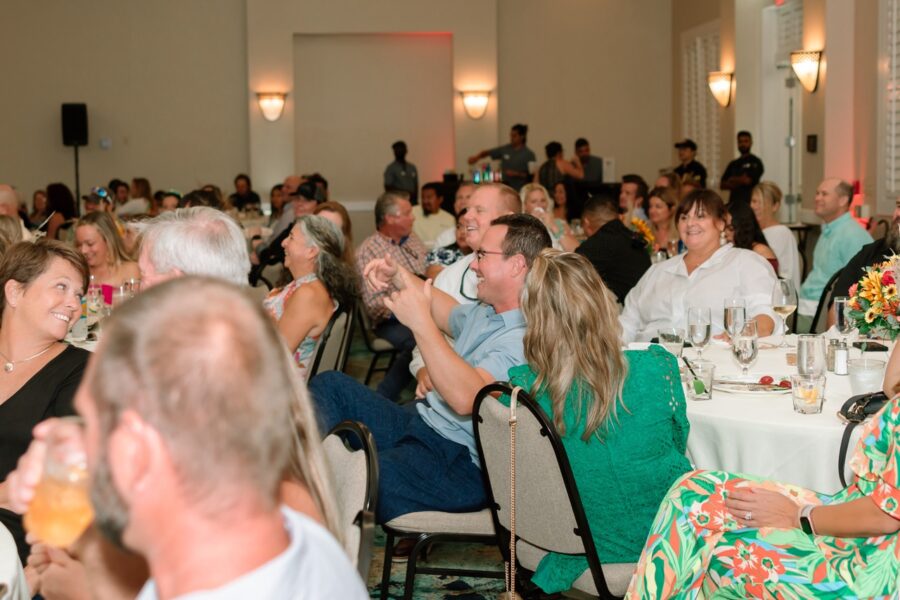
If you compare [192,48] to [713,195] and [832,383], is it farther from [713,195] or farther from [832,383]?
[832,383]

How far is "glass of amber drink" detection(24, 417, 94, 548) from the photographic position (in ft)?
4.01

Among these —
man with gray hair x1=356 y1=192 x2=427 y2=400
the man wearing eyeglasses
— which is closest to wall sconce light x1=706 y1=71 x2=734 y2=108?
man with gray hair x1=356 y1=192 x2=427 y2=400

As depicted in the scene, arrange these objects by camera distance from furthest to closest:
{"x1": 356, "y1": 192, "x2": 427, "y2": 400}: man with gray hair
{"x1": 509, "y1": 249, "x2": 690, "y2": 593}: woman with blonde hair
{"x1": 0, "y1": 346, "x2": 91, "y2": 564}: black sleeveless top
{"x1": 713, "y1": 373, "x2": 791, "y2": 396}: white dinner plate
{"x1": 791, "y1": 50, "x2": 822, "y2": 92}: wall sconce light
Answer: {"x1": 791, "y1": 50, "x2": 822, "y2": 92}: wall sconce light, {"x1": 356, "y1": 192, "x2": 427, "y2": 400}: man with gray hair, {"x1": 713, "y1": 373, "x2": 791, "y2": 396}: white dinner plate, {"x1": 0, "y1": 346, "x2": 91, "y2": 564}: black sleeveless top, {"x1": 509, "y1": 249, "x2": 690, "y2": 593}: woman with blonde hair

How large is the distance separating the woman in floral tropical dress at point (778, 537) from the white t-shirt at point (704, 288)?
2140 millimetres

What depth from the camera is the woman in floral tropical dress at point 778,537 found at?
90.4 inches

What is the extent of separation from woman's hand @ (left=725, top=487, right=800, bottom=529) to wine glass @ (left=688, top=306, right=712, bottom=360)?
1.15m

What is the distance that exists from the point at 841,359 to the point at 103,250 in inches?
147

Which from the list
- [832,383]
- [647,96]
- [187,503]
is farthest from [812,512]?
[647,96]

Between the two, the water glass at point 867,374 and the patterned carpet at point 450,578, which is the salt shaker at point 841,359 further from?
the patterned carpet at point 450,578

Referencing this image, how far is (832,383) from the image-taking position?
3.47 m

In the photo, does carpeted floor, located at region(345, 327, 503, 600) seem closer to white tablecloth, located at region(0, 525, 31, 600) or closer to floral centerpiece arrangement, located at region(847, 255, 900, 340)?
floral centerpiece arrangement, located at region(847, 255, 900, 340)

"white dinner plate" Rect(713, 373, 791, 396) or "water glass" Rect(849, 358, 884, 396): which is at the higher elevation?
"water glass" Rect(849, 358, 884, 396)

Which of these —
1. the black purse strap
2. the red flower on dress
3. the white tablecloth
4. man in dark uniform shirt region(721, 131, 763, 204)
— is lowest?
the red flower on dress

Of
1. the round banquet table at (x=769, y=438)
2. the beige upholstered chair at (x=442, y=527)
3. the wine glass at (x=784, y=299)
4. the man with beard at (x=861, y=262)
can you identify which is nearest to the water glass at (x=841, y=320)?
the wine glass at (x=784, y=299)
